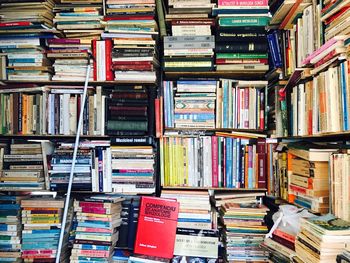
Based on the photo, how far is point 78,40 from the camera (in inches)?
80.7

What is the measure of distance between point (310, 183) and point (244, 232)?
2.01ft

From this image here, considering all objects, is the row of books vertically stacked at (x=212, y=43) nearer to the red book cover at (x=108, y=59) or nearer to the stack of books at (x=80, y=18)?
the red book cover at (x=108, y=59)

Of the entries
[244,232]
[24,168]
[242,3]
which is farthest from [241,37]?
[24,168]

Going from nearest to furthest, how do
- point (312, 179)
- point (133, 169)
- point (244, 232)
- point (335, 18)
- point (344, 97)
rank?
point (344, 97)
point (335, 18)
point (312, 179)
point (244, 232)
point (133, 169)

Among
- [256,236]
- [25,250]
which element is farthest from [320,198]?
[25,250]

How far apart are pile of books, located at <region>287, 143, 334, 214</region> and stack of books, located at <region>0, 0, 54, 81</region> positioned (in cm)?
171

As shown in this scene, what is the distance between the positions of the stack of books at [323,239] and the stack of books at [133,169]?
103 centimetres

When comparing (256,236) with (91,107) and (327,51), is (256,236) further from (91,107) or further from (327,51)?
(91,107)

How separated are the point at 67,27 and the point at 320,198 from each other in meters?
1.86

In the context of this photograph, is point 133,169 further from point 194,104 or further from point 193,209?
point 194,104

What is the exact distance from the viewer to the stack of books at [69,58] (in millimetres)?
2047

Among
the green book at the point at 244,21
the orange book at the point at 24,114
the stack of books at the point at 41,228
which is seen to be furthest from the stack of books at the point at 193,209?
the green book at the point at 244,21

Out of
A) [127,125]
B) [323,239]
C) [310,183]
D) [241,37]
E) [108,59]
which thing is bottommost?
[323,239]

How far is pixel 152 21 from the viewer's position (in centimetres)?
199
